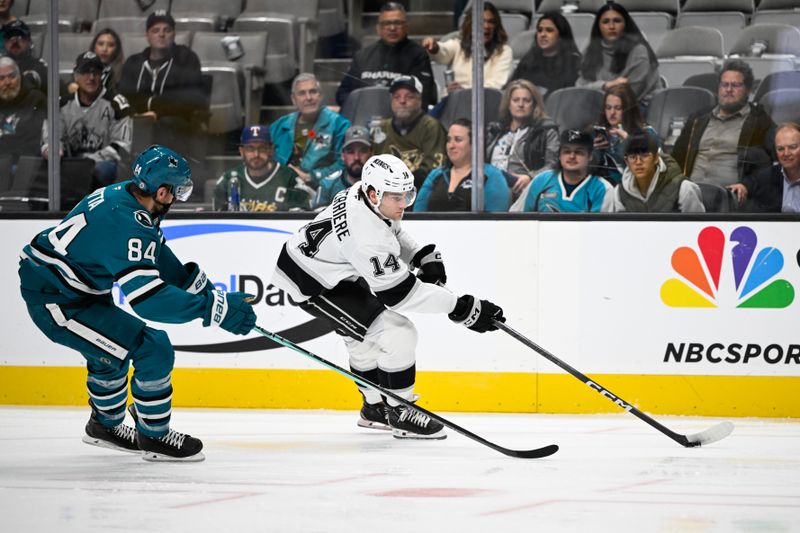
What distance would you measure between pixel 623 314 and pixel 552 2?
1.57 m

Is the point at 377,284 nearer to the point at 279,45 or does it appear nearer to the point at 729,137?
the point at 279,45

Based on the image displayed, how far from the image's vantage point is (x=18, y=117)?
235 inches

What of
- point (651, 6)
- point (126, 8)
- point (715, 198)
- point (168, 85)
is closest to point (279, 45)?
point (168, 85)

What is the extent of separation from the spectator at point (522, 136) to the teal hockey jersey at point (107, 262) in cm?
206

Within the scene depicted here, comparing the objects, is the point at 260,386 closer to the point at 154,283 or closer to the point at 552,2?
the point at 154,283

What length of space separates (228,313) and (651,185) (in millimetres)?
2443

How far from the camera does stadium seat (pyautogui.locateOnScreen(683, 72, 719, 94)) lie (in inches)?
217

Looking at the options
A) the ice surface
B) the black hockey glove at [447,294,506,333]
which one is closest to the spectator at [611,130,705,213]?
the ice surface

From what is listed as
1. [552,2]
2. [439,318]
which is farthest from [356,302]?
[552,2]

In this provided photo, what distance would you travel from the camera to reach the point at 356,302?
479 cm

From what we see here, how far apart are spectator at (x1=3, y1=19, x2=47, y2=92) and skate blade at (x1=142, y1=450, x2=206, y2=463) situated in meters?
2.59

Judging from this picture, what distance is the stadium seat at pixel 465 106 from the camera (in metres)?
5.69

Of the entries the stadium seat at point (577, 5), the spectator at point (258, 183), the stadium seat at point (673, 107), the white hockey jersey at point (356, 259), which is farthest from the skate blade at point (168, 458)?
the stadium seat at point (577, 5)

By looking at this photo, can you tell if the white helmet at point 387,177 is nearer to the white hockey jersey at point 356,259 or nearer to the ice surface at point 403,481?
the white hockey jersey at point 356,259
